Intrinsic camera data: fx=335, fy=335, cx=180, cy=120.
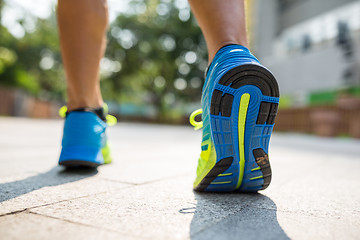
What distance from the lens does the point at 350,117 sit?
7.75 meters

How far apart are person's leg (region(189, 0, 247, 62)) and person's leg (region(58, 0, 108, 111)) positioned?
1.64ft

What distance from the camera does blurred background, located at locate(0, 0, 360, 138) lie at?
45.9 feet

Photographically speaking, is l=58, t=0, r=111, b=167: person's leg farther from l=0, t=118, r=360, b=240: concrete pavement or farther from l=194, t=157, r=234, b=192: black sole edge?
l=194, t=157, r=234, b=192: black sole edge

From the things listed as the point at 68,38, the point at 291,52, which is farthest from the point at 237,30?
the point at 291,52

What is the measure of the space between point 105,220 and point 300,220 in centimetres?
41

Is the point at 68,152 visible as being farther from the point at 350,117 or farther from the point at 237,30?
the point at 350,117

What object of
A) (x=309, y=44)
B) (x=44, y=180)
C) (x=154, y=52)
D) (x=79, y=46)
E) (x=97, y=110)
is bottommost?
(x=44, y=180)

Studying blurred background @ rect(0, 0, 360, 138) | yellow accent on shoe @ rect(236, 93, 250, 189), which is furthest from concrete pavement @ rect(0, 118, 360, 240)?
blurred background @ rect(0, 0, 360, 138)

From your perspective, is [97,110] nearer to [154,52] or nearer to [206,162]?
[206,162]

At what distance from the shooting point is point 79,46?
1.33m

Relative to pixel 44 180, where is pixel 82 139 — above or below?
above

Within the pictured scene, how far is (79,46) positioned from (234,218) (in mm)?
944

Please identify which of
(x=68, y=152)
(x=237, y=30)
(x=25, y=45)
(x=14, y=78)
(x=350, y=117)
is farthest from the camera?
(x=25, y=45)

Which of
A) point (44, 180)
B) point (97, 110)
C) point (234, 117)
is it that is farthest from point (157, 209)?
point (97, 110)
